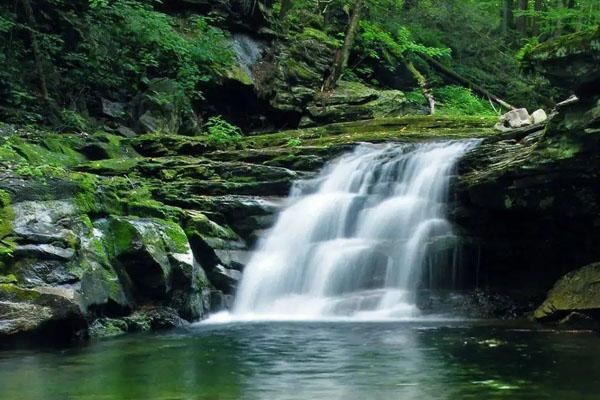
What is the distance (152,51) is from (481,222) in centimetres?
1159

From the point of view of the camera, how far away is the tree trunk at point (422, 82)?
23.1 metres

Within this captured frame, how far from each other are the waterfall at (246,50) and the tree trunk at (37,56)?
650cm

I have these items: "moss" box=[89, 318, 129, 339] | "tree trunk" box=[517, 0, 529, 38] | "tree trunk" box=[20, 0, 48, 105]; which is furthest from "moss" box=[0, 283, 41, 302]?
"tree trunk" box=[517, 0, 529, 38]

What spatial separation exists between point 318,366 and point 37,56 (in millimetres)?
12956

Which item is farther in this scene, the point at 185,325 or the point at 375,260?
the point at 375,260

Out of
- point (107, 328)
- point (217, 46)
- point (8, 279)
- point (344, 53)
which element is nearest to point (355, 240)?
point (107, 328)

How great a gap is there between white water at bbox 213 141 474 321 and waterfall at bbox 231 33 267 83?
25.6 feet

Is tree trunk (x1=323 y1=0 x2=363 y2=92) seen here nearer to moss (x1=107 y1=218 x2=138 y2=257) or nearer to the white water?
the white water

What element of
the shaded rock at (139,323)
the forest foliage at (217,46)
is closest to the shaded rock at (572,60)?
the forest foliage at (217,46)

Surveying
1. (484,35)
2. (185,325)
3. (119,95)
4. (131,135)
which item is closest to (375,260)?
(185,325)

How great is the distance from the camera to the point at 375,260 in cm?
1270

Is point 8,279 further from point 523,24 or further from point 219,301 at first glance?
point 523,24

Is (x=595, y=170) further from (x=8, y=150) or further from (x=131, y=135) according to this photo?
(x=131, y=135)

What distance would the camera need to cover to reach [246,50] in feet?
72.8
